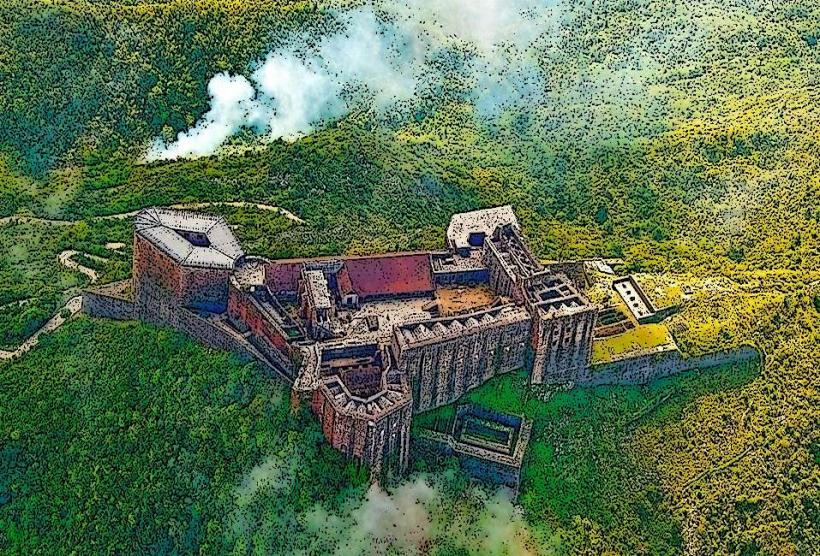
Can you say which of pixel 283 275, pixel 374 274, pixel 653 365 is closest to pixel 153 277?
pixel 283 275

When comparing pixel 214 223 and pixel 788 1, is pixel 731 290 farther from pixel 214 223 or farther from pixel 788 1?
pixel 788 1

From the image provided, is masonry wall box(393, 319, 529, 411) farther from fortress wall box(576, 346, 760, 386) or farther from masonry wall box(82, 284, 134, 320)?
masonry wall box(82, 284, 134, 320)

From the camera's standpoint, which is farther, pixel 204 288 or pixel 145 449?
pixel 204 288

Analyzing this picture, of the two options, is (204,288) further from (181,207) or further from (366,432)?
(181,207)

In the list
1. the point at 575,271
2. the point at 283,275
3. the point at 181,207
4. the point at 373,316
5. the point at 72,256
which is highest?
the point at 283,275

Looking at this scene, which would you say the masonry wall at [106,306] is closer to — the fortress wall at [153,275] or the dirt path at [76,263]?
the fortress wall at [153,275]

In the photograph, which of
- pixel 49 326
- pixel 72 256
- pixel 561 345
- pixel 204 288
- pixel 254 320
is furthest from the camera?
pixel 72 256
